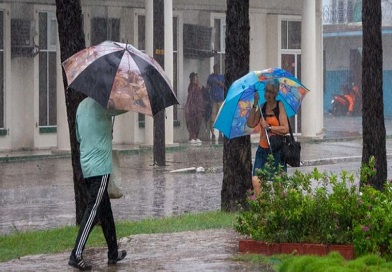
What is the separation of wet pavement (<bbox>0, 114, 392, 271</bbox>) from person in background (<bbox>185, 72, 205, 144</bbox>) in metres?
0.51

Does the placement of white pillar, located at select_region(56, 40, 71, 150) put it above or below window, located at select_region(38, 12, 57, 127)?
below

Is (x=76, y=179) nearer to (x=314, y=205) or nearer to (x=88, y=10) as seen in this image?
(x=314, y=205)

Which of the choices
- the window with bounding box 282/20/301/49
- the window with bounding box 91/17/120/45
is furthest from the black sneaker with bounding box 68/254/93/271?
the window with bounding box 282/20/301/49

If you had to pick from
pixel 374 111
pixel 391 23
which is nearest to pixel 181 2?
pixel 374 111

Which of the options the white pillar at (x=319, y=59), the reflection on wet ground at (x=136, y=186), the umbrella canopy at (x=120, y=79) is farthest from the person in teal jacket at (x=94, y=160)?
the white pillar at (x=319, y=59)

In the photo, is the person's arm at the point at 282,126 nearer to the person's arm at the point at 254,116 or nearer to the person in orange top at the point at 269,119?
the person in orange top at the point at 269,119

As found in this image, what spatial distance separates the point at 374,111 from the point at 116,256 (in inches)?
194

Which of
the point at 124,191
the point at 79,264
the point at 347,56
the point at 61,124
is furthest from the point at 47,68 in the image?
the point at 347,56

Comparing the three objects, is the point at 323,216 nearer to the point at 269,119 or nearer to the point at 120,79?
the point at 120,79

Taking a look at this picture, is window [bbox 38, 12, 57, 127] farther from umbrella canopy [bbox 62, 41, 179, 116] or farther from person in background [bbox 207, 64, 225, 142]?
umbrella canopy [bbox 62, 41, 179, 116]

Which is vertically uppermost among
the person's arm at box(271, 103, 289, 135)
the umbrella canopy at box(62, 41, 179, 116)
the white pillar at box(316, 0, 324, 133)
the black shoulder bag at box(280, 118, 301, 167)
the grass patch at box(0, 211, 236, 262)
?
the white pillar at box(316, 0, 324, 133)

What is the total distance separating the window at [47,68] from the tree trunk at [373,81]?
13798mm

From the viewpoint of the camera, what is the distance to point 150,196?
17141 mm

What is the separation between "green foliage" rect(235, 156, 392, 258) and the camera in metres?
9.18
